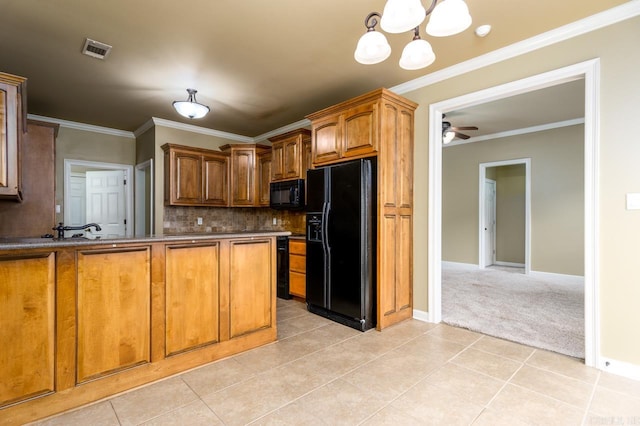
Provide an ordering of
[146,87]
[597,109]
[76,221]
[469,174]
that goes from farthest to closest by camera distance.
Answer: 1. [469,174]
2. [76,221]
3. [146,87]
4. [597,109]

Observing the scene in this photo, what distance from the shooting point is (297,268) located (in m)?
4.30

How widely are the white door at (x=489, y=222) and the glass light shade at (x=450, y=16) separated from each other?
5.78 m

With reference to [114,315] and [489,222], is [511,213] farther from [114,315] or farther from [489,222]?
[114,315]

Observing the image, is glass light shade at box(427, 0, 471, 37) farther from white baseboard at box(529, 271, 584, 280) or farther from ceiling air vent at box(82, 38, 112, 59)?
white baseboard at box(529, 271, 584, 280)

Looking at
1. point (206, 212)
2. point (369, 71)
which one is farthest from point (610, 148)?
point (206, 212)

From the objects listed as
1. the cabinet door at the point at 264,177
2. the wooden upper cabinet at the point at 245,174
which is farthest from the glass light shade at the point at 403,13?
the wooden upper cabinet at the point at 245,174

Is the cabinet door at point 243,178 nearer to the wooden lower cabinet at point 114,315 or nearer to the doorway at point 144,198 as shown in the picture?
the doorway at point 144,198

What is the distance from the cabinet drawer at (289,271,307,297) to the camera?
4.18 m

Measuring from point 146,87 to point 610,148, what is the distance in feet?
15.4

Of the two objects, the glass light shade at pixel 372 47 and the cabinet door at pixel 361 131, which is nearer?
the glass light shade at pixel 372 47

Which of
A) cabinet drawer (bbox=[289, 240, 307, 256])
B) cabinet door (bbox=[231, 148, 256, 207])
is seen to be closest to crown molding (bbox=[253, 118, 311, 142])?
cabinet door (bbox=[231, 148, 256, 207])

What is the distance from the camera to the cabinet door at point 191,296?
2246 mm

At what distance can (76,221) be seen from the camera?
548 cm

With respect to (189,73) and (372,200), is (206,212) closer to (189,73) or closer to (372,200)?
(189,73)
